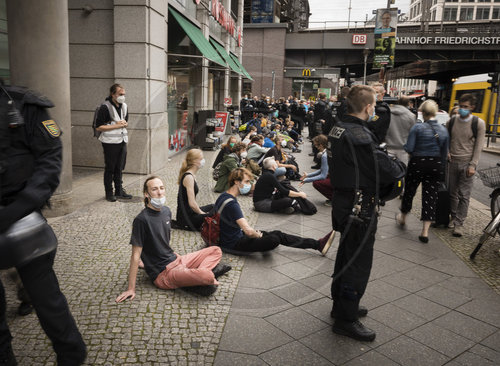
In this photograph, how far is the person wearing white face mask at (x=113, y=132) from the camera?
271 inches

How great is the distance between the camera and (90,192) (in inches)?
298

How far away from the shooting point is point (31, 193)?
228 cm

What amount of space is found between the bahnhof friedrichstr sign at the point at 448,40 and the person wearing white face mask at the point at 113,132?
114 feet

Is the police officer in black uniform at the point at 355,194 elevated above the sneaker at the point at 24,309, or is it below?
above

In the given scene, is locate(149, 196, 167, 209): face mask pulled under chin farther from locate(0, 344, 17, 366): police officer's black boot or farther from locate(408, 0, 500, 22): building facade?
locate(408, 0, 500, 22): building facade

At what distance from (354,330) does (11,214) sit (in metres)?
2.56

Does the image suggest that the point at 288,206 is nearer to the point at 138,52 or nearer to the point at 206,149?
the point at 138,52

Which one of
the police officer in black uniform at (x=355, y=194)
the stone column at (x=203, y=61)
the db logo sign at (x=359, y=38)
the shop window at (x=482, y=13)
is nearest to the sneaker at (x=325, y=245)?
the police officer in black uniform at (x=355, y=194)

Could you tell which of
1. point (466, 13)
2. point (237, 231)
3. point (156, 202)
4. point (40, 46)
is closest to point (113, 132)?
point (40, 46)

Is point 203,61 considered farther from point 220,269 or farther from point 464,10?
point 464,10

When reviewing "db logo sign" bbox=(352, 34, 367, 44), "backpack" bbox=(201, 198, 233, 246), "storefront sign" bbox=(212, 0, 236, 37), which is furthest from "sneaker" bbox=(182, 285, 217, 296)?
"db logo sign" bbox=(352, 34, 367, 44)

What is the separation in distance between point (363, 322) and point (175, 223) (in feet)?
10.3

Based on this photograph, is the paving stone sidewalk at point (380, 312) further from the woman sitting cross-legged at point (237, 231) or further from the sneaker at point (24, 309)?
the sneaker at point (24, 309)

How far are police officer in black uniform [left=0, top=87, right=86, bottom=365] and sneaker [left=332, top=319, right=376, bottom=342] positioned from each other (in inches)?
79.0
